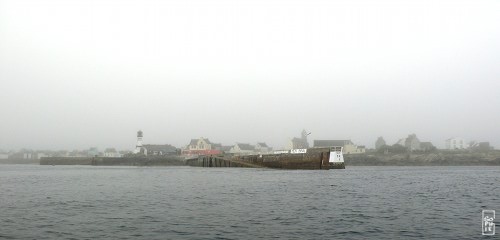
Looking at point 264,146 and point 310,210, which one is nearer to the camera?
point 310,210

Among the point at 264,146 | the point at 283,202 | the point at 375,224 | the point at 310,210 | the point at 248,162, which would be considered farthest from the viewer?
the point at 264,146

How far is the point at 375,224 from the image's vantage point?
2044 cm

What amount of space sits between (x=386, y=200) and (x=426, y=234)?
41.0 feet

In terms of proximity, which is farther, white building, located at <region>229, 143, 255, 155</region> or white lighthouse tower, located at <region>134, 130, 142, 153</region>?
white building, located at <region>229, 143, 255, 155</region>

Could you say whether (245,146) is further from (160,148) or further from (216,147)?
(160,148)

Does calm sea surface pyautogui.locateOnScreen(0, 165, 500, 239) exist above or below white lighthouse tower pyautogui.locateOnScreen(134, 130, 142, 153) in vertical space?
below

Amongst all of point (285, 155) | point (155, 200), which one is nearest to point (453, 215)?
point (155, 200)

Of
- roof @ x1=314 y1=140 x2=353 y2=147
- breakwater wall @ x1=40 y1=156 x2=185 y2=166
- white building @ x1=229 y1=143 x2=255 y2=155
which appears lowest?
breakwater wall @ x1=40 y1=156 x2=185 y2=166

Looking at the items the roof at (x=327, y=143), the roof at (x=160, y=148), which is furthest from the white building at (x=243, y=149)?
the roof at (x=327, y=143)

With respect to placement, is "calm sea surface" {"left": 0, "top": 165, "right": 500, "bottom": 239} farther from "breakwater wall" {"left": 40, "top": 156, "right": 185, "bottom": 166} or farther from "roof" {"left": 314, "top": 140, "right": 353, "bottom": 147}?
"roof" {"left": 314, "top": 140, "right": 353, "bottom": 147}

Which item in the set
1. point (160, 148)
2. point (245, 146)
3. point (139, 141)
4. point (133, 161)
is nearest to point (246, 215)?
point (133, 161)

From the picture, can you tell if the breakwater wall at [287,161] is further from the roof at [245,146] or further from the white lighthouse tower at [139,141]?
the roof at [245,146]

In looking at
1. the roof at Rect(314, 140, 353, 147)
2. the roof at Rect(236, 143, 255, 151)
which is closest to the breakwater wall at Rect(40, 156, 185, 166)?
the roof at Rect(236, 143, 255, 151)

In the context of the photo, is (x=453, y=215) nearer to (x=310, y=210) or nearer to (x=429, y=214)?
(x=429, y=214)
